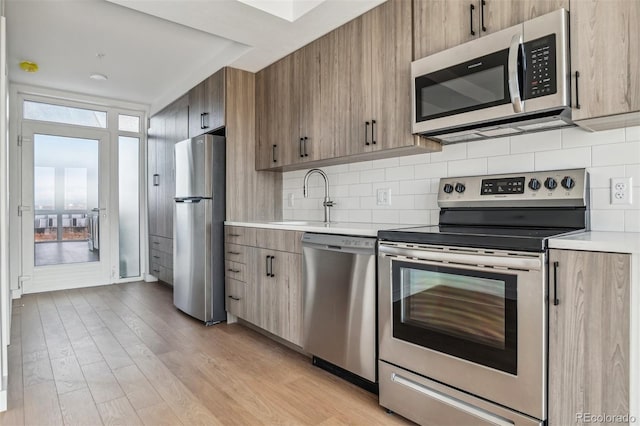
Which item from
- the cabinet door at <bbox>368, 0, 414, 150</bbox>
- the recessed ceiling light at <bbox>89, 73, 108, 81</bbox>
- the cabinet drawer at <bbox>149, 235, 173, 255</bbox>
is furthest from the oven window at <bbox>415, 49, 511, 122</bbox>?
the recessed ceiling light at <bbox>89, 73, 108, 81</bbox>

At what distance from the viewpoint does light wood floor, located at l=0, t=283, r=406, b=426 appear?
73.5 inches

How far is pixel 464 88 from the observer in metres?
1.87

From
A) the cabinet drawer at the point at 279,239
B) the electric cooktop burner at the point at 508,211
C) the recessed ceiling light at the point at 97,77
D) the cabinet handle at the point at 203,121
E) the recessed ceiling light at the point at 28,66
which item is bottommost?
the cabinet drawer at the point at 279,239

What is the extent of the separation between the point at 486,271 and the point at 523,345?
0.29 m

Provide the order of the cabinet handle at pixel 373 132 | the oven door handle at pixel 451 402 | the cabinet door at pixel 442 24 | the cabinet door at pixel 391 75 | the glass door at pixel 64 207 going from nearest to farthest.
A: the oven door handle at pixel 451 402 < the cabinet door at pixel 442 24 < the cabinet door at pixel 391 75 < the cabinet handle at pixel 373 132 < the glass door at pixel 64 207

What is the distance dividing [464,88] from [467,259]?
0.89 metres

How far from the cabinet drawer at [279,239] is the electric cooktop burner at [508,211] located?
2.56ft

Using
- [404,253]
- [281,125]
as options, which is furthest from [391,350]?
[281,125]

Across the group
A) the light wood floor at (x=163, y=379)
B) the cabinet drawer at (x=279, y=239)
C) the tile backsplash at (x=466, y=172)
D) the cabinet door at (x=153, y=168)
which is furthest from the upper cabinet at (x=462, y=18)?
the cabinet door at (x=153, y=168)

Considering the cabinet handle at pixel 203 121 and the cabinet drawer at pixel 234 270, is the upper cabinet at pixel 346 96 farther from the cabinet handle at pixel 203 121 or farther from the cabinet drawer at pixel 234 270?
the cabinet drawer at pixel 234 270

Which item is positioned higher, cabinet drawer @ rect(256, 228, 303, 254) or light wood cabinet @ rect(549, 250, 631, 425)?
cabinet drawer @ rect(256, 228, 303, 254)

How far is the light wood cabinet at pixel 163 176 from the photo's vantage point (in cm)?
434

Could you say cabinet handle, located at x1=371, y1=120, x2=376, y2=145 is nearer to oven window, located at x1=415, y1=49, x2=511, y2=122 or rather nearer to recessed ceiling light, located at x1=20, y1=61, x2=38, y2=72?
oven window, located at x1=415, y1=49, x2=511, y2=122

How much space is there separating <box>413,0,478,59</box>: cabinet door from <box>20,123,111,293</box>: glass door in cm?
457
